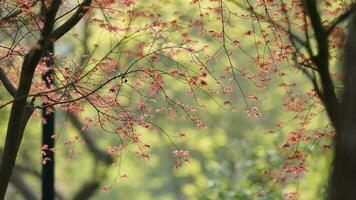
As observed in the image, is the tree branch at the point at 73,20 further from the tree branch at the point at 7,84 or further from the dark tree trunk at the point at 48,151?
the dark tree trunk at the point at 48,151

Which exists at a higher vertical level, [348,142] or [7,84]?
[7,84]

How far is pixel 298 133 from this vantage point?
5508 mm

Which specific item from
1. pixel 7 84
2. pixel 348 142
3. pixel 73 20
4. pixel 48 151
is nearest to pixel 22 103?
pixel 7 84

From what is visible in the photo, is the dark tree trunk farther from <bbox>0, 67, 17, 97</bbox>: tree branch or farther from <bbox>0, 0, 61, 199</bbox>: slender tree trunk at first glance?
<bbox>0, 0, 61, 199</bbox>: slender tree trunk

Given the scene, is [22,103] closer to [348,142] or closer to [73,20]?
[73,20]

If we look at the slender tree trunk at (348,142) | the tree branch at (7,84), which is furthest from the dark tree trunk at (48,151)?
the slender tree trunk at (348,142)

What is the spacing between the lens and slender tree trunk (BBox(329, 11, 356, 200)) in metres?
2.26

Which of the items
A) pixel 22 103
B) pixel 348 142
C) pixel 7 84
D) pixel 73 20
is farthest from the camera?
pixel 7 84

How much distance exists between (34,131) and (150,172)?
453 inches

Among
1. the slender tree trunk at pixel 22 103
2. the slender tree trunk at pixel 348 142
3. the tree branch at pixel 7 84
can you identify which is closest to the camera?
the slender tree trunk at pixel 348 142

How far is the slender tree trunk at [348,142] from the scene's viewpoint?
2256mm

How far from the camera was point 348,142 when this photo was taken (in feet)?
7.38

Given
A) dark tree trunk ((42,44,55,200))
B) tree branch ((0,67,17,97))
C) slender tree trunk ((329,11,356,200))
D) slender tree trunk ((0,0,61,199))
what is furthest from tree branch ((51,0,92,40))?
slender tree trunk ((329,11,356,200))

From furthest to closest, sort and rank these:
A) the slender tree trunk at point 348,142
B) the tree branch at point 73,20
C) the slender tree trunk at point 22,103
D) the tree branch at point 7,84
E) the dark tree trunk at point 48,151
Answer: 1. the dark tree trunk at point 48,151
2. the tree branch at point 7,84
3. the tree branch at point 73,20
4. the slender tree trunk at point 22,103
5. the slender tree trunk at point 348,142
